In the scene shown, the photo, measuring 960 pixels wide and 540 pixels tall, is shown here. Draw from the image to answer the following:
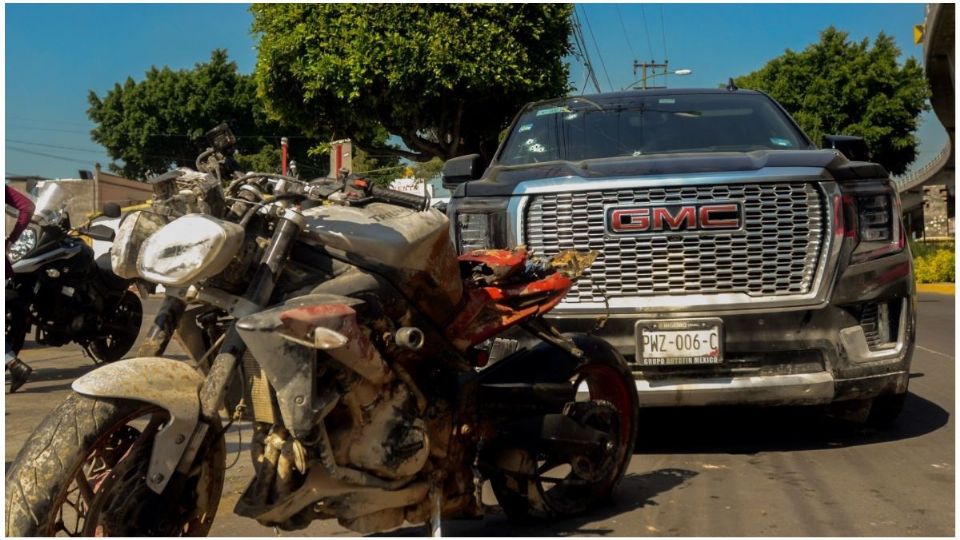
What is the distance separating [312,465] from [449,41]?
21616 mm

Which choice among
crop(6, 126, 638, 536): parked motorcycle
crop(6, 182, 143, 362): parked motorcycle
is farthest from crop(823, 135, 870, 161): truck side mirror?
crop(6, 182, 143, 362): parked motorcycle

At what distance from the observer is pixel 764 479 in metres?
5.28

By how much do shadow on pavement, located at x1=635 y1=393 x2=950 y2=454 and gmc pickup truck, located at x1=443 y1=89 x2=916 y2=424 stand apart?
426 millimetres

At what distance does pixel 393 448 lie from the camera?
365 cm

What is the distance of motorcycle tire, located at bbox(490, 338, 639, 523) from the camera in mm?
4488

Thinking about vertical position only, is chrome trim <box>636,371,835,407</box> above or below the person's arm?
below

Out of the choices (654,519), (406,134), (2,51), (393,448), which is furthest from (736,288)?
(406,134)

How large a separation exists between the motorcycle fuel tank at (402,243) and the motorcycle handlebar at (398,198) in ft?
0.07

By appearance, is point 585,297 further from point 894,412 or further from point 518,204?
point 894,412

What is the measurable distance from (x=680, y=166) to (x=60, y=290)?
6.13 m

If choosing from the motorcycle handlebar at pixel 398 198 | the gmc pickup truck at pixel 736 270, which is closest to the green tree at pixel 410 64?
the gmc pickup truck at pixel 736 270

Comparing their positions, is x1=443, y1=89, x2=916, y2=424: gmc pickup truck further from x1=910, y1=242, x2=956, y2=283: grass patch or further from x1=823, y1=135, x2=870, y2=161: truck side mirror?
x1=910, y1=242, x2=956, y2=283: grass patch

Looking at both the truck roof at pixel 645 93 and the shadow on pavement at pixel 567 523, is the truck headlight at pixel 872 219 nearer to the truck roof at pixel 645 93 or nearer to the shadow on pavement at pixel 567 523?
the shadow on pavement at pixel 567 523

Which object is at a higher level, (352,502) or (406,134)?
(406,134)
